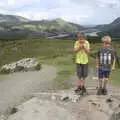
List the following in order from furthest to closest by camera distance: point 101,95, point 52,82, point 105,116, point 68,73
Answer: point 68,73 < point 52,82 < point 101,95 < point 105,116

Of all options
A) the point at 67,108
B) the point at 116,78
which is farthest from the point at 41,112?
the point at 116,78

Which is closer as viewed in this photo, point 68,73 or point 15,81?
point 15,81

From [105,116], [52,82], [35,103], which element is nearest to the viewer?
[105,116]

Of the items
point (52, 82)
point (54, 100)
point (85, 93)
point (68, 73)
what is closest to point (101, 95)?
point (85, 93)

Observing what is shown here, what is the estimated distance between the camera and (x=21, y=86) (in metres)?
25.3

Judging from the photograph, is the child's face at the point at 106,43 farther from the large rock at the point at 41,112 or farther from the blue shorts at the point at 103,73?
the large rock at the point at 41,112

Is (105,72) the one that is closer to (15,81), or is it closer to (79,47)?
(79,47)

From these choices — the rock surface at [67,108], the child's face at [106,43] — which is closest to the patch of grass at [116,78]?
the child's face at [106,43]

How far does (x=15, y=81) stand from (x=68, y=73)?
447cm

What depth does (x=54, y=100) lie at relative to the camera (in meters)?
18.7

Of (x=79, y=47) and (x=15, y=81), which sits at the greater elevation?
(x=79, y=47)

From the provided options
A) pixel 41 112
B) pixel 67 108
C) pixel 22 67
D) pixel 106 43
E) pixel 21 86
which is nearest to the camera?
pixel 41 112

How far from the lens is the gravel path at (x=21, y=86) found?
809 inches

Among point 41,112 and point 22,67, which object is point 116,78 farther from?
point 41,112
